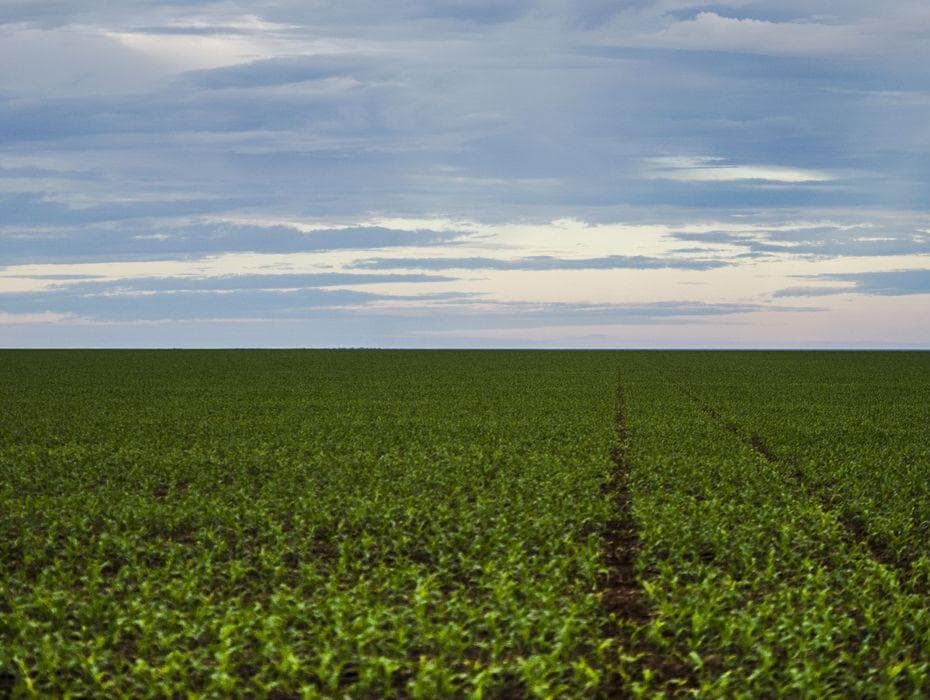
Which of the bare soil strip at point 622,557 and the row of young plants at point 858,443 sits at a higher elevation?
the row of young plants at point 858,443

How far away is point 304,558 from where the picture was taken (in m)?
14.1

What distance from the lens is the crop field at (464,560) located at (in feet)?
31.4

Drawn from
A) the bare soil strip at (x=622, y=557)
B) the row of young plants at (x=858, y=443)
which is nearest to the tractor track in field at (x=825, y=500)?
the row of young plants at (x=858, y=443)

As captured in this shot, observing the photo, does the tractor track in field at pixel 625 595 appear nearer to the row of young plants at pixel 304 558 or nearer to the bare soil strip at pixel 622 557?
the bare soil strip at pixel 622 557

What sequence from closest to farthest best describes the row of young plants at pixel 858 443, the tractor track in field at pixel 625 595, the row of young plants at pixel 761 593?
1. the row of young plants at pixel 761 593
2. the tractor track in field at pixel 625 595
3. the row of young plants at pixel 858 443

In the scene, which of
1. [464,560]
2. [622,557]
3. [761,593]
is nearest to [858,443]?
[622,557]

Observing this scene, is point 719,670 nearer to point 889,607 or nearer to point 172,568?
point 889,607

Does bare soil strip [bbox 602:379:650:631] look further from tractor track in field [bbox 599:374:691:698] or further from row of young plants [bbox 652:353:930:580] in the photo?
row of young plants [bbox 652:353:930:580]

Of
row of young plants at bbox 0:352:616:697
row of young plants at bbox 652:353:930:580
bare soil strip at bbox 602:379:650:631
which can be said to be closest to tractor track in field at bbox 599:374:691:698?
bare soil strip at bbox 602:379:650:631

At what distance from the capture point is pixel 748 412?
36531 mm

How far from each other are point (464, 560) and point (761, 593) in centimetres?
387

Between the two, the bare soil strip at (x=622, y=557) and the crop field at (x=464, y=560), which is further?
the bare soil strip at (x=622, y=557)

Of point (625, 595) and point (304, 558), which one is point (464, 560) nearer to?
point (625, 595)

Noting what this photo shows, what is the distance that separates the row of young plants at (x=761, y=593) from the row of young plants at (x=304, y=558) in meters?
0.93
